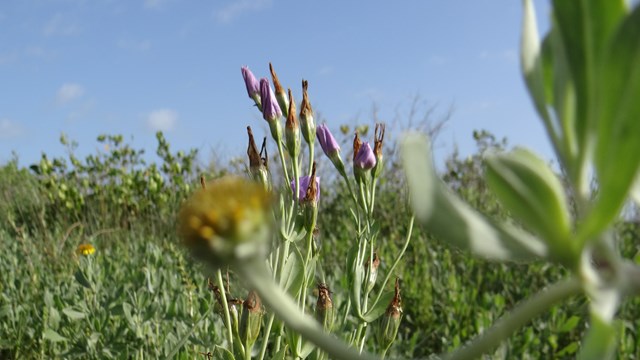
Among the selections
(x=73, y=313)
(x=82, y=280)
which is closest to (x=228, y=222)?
(x=73, y=313)

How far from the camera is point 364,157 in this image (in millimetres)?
1278

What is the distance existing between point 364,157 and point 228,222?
3.11 feet

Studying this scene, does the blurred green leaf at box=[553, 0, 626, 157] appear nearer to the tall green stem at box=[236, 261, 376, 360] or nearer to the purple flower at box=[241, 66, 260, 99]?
the tall green stem at box=[236, 261, 376, 360]

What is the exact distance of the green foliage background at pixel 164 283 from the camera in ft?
6.52

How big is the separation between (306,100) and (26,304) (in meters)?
1.75

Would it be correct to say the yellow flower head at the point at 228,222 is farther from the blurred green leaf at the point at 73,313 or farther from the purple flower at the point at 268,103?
the blurred green leaf at the point at 73,313

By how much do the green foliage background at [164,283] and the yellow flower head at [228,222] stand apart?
0.25 m

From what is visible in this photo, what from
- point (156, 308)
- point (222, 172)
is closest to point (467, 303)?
point (156, 308)

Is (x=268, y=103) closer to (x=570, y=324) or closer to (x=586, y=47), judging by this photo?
(x=586, y=47)

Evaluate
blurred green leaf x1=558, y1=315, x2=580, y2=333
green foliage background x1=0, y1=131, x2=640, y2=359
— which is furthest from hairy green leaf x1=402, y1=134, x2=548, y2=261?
blurred green leaf x1=558, y1=315, x2=580, y2=333

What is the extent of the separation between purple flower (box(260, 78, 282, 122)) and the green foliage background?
309 millimetres

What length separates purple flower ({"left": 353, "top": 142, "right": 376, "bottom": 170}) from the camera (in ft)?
4.19

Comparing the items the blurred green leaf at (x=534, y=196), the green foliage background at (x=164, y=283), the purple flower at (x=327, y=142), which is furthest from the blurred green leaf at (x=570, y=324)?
the blurred green leaf at (x=534, y=196)

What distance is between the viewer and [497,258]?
35 centimetres
